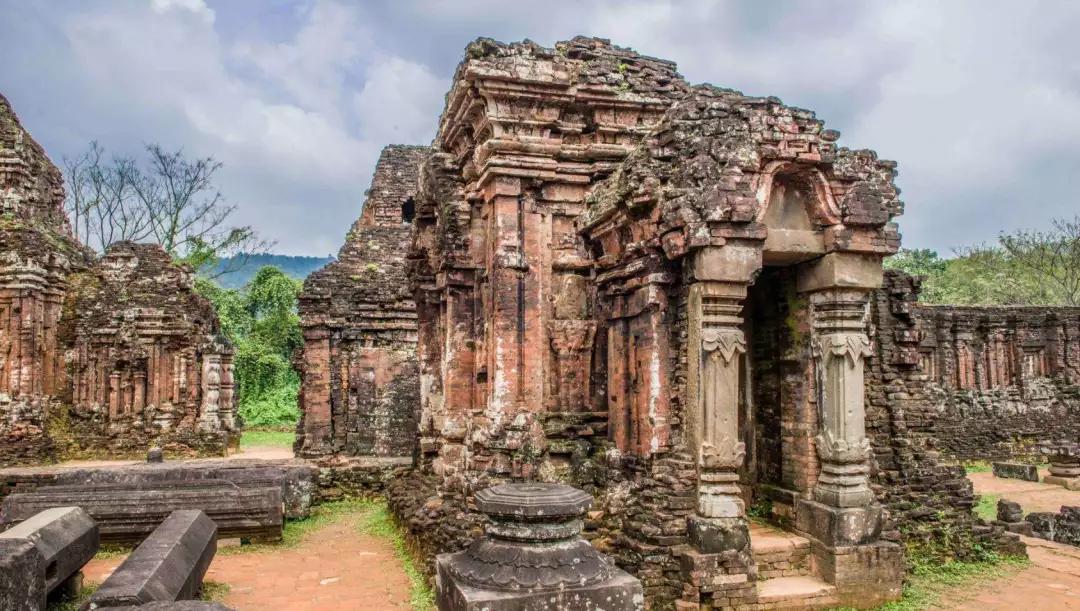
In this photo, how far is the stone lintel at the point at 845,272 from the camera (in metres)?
7.56

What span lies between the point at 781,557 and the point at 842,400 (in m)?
1.63

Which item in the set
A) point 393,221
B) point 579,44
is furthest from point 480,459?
point 393,221

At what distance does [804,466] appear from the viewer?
7789 millimetres

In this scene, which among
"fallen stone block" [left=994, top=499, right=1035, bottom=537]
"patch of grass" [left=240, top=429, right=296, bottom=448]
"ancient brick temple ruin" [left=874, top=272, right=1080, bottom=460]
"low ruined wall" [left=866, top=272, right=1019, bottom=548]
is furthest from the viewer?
"patch of grass" [left=240, top=429, right=296, bottom=448]

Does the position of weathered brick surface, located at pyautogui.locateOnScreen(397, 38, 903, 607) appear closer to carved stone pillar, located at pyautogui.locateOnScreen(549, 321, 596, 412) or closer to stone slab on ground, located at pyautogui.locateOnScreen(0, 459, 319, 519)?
carved stone pillar, located at pyautogui.locateOnScreen(549, 321, 596, 412)

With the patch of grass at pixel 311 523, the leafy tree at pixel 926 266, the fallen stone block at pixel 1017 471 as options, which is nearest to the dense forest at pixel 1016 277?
the leafy tree at pixel 926 266

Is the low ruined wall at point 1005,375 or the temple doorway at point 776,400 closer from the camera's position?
the temple doorway at point 776,400

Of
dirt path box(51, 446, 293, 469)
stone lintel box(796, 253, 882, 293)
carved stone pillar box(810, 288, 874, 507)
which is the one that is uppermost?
stone lintel box(796, 253, 882, 293)

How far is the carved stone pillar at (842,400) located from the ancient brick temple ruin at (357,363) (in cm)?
948

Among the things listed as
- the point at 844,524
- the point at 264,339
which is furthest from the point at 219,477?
the point at 264,339

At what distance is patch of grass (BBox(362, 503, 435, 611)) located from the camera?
812cm

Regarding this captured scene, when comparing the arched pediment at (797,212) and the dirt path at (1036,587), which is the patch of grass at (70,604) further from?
the dirt path at (1036,587)

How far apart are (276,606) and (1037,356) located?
22768 mm

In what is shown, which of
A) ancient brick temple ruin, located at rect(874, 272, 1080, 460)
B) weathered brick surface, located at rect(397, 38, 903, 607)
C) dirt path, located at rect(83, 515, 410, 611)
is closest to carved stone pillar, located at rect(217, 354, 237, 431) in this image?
dirt path, located at rect(83, 515, 410, 611)
